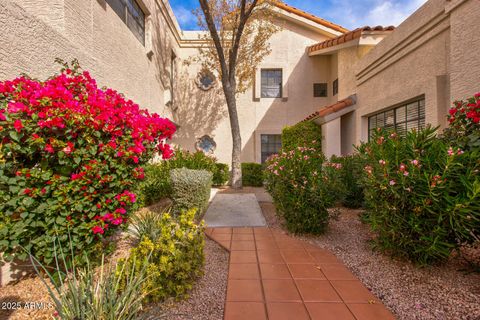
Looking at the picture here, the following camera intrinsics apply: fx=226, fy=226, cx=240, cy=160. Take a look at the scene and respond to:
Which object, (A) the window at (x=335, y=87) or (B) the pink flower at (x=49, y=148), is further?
(A) the window at (x=335, y=87)

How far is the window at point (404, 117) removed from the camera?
5555 millimetres

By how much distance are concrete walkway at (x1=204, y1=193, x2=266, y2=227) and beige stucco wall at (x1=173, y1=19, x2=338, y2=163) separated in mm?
5141

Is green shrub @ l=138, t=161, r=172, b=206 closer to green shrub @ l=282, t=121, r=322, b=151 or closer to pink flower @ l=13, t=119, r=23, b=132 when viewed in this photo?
pink flower @ l=13, t=119, r=23, b=132

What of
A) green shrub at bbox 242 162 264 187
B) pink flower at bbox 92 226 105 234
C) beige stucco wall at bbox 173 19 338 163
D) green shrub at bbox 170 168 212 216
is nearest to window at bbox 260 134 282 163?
beige stucco wall at bbox 173 19 338 163

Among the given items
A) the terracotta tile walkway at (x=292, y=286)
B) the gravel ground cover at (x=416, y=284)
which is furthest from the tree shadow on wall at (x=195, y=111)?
the gravel ground cover at (x=416, y=284)

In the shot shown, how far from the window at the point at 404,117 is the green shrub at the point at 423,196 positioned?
271cm

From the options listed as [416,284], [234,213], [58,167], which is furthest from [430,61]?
[58,167]

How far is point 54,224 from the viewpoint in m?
2.46

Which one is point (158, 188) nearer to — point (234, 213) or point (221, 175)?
point (234, 213)

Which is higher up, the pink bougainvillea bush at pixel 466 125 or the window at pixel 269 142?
the window at pixel 269 142

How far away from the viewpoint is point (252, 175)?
35.1 ft

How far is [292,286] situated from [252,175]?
26.6 ft

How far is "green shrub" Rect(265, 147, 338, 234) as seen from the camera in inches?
154

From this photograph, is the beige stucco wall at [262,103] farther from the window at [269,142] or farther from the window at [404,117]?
the window at [404,117]
